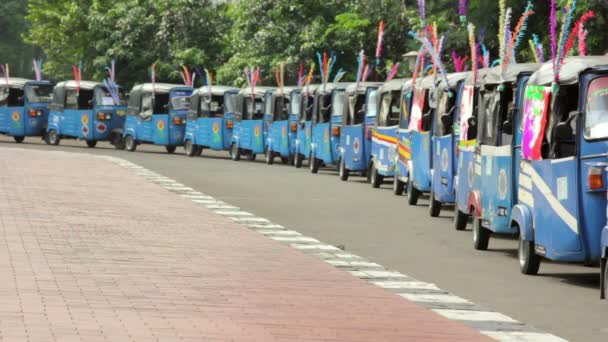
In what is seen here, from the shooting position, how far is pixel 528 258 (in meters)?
15.4

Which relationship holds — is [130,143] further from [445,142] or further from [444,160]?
[444,160]

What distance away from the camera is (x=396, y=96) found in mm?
31672

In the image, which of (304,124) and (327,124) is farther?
(304,124)

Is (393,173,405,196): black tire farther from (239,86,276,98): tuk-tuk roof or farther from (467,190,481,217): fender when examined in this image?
(239,86,276,98): tuk-tuk roof

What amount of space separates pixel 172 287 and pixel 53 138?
45.7m

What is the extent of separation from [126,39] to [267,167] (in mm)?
27516

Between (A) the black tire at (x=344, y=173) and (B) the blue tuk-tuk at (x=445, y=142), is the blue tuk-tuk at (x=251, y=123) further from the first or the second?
(B) the blue tuk-tuk at (x=445, y=142)

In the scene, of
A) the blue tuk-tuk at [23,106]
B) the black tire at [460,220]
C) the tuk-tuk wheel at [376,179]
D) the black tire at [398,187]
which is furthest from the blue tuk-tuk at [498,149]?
the blue tuk-tuk at [23,106]

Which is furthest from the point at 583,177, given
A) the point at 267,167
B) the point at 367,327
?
the point at 267,167

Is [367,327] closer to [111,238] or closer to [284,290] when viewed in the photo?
[284,290]

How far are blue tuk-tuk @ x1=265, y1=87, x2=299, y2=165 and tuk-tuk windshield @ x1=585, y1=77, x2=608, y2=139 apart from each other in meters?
29.9

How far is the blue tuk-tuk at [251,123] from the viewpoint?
47.5 metres

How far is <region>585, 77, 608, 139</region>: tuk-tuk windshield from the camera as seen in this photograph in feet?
46.0

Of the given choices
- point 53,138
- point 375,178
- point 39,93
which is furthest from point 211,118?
point 375,178
